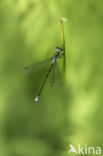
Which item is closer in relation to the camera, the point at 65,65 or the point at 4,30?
the point at 65,65

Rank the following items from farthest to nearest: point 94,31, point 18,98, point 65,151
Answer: point 18,98
point 65,151
point 94,31

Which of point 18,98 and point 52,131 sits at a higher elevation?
point 18,98

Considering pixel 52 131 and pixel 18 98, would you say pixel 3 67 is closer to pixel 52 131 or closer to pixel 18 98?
pixel 18 98

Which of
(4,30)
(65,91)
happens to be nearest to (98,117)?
(65,91)

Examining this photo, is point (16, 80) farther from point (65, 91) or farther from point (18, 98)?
point (65, 91)

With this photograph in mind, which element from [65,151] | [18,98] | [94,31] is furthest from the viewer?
[18,98]

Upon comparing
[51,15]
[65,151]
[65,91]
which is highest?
[51,15]

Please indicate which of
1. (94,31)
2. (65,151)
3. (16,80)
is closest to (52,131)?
(65,151)
